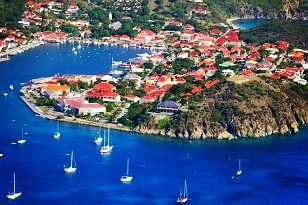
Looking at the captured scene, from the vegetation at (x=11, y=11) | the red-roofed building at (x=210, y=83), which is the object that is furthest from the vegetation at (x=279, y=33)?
the vegetation at (x=11, y=11)

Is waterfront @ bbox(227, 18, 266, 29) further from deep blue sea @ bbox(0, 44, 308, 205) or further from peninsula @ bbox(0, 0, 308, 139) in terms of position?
deep blue sea @ bbox(0, 44, 308, 205)

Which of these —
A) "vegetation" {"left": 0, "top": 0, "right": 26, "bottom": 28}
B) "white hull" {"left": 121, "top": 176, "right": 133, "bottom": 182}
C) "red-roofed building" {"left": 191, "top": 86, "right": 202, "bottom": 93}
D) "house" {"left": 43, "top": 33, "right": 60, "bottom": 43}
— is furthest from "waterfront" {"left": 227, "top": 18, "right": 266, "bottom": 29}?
"white hull" {"left": 121, "top": 176, "right": 133, "bottom": 182}

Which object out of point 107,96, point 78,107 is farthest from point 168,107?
point 107,96

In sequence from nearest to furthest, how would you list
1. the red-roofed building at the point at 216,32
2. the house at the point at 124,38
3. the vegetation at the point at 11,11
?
the vegetation at the point at 11,11
the house at the point at 124,38
the red-roofed building at the point at 216,32

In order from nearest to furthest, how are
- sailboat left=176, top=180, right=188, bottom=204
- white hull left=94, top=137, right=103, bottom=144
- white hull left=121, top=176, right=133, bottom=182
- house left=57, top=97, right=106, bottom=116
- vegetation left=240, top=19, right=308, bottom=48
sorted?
sailboat left=176, top=180, right=188, bottom=204 → white hull left=121, top=176, right=133, bottom=182 → white hull left=94, top=137, right=103, bottom=144 → house left=57, top=97, right=106, bottom=116 → vegetation left=240, top=19, right=308, bottom=48

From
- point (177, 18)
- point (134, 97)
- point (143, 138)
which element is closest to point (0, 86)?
point (134, 97)

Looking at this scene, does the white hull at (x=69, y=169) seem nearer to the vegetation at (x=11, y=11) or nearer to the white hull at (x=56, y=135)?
the white hull at (x=56, y=135)

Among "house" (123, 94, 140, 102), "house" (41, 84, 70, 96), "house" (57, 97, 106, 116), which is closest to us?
"house" (57, 97, 106, 116)

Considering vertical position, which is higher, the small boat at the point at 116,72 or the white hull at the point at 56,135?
the small boat at the point at 116,72
